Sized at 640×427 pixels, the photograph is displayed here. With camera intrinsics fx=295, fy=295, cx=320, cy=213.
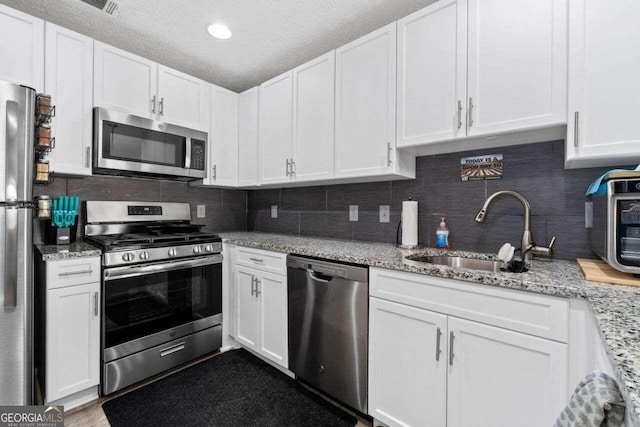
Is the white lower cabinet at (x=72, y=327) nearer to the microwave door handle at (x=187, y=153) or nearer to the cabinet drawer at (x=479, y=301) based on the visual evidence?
the microwave door handle at (x=187, y=153)

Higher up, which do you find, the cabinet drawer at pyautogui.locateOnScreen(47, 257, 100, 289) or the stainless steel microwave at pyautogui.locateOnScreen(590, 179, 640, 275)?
the stainless steel microwave at pyautogui.locateOnScreen(590, 179, 640, 275)

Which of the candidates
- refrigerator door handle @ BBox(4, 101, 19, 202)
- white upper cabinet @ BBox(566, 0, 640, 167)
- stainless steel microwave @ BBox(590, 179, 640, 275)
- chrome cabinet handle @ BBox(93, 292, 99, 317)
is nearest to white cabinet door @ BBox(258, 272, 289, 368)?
chrome cabinet handle @ BBox(93, 292, 99, 317)

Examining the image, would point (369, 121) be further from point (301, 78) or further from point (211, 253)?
point (211, 253)

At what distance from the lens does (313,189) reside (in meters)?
2.76

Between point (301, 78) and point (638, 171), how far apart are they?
2.03 meters

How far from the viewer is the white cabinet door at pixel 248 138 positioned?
2748mm

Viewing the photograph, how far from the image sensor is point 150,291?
2.03 m

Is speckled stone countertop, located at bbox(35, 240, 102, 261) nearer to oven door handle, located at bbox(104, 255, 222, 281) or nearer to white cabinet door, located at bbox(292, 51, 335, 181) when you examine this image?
oven door handle, located at bbox(104, 255, 222, 281)

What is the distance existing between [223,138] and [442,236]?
212 centimetres

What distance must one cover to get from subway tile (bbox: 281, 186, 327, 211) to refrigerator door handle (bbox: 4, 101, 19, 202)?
6.30 feet

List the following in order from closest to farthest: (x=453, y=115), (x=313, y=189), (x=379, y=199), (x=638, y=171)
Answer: (x=638, y=171)
(x=453, y=115)
(x=379, y=199)
(x=313, y=189)

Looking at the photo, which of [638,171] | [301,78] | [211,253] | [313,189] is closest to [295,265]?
[211,253]

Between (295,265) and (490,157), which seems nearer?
(490,157)

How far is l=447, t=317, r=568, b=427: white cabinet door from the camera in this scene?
1.08 metres
